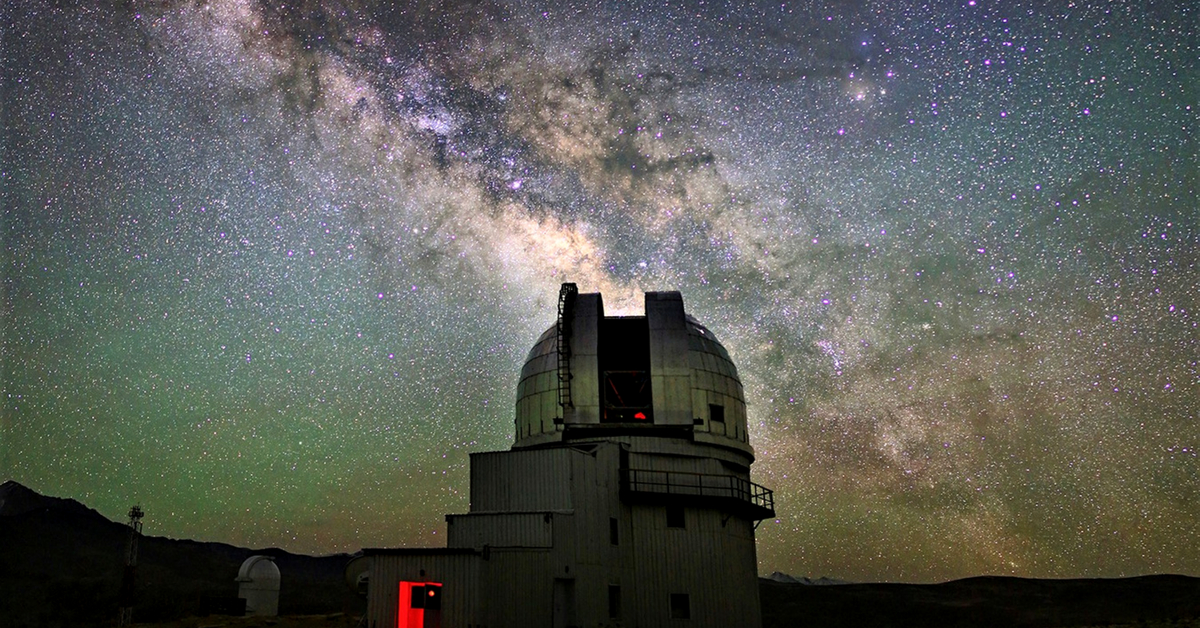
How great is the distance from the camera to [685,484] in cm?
2288

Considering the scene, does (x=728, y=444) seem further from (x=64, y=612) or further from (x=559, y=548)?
(x=64, y=612)

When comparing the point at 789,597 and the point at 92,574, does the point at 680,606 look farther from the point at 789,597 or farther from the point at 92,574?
the point at 92,574

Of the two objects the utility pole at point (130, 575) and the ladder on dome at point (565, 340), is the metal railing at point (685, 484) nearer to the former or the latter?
the ladder on dome at point (565, 340)

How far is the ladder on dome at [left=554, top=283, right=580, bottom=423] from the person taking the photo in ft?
77.8

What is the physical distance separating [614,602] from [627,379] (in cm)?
714

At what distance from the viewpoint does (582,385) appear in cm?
2384

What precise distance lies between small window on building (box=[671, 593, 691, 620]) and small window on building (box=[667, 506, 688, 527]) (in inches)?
73.8

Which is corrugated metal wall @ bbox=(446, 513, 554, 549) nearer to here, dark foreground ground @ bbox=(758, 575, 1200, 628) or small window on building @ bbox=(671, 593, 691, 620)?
small window on building @ bbox=(671, 593, 691, 620)

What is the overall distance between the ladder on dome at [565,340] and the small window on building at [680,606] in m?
5.84

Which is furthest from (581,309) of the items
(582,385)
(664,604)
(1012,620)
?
(1012,620)

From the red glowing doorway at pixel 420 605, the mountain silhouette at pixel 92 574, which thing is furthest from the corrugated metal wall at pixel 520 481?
the mountain silhouette at pixel 92 574

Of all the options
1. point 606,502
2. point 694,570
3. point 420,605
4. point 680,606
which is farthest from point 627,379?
point 420,605

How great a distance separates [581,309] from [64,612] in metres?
59.4

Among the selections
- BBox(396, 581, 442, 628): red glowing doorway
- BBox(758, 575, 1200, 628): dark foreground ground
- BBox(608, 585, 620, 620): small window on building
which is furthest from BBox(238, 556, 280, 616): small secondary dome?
BBox(758, 575, 1200, 628): dark foreground ground
